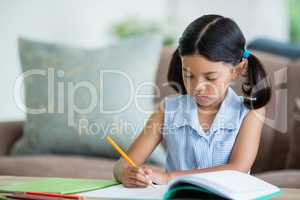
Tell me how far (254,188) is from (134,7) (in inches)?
118

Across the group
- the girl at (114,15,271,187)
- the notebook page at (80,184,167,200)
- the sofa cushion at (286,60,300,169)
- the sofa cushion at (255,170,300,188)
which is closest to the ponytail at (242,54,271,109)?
the girl at (114,15,271,187)

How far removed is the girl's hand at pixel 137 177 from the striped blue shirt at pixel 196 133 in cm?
15

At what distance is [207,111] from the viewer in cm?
129

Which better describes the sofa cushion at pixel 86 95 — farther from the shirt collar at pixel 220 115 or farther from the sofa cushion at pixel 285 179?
the shirt collar at pixel 220 115

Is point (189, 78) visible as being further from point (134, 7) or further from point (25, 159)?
point (134, 7)

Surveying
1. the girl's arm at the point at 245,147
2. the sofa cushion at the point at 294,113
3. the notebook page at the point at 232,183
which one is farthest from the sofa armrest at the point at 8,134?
the notebook page at the point at 232,183

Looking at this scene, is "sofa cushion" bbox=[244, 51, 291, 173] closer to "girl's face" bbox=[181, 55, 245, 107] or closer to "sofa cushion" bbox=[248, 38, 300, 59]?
"sofa cushion" bbox=[248, 38, 300, 59]

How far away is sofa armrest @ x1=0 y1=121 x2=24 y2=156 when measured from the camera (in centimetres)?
235

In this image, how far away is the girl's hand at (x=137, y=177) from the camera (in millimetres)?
1149

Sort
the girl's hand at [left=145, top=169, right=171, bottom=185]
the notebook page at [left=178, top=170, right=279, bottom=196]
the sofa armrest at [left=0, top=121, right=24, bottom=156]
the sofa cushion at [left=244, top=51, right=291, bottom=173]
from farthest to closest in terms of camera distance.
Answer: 1. the sofa armrest at [left=0, top=121, right=24, bottom=156]
2. the sofa cushion at [left=244, top=51, right=291, bottom=173]
3. the girl's hand at [left=145, top=169, right=171, bottom=185]
4. the notebook page at [left=178, top=170, right=279, bottom=196]

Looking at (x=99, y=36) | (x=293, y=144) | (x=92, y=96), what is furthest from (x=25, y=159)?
(x=99, y=36)

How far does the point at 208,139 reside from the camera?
4.16 ft

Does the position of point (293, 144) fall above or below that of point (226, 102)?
below

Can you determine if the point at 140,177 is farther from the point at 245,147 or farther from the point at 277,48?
the point at 277,48
